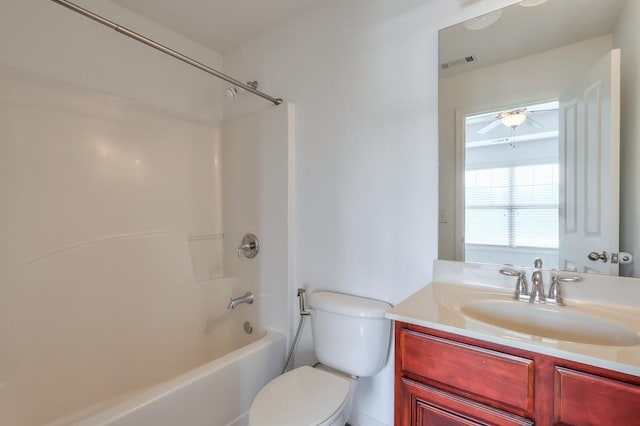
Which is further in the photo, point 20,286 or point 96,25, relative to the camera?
point 96,25

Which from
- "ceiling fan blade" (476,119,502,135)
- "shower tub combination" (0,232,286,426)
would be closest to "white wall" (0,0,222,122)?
"shower tub combination" (0,232,286,426)

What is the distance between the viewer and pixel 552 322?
39.6 inches

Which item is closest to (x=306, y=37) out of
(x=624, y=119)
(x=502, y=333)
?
(x=624, y=119)

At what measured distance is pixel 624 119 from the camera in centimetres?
103

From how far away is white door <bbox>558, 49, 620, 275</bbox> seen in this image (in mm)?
1051

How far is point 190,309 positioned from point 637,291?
2.21 meters

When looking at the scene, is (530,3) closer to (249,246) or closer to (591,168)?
(591,168)

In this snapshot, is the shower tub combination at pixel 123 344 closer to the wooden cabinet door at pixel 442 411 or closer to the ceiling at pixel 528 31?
the wooden cabinet door at pixel 442 411

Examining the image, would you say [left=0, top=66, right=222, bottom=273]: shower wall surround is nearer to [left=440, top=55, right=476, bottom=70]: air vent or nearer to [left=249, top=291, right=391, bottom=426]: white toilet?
[left=249, top=291, right=391, bottom=426]: white toilet

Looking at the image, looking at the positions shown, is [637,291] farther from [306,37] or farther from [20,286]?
[20,286]

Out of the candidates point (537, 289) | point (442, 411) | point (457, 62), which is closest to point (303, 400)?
point (442, 411)

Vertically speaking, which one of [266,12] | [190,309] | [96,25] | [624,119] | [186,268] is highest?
[266,12]

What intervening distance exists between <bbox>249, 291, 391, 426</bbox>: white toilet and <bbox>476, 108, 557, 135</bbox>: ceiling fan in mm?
968

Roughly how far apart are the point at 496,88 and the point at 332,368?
154 cm
